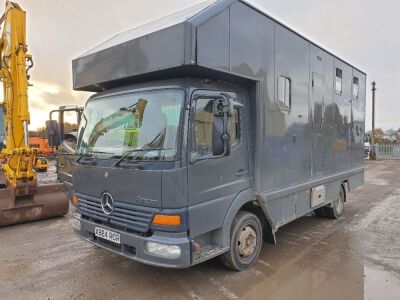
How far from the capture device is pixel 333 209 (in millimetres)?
7469

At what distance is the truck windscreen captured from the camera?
3680 millimetres

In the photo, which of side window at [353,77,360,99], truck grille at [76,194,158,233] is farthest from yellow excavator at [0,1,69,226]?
side window at [353,77,360,99]

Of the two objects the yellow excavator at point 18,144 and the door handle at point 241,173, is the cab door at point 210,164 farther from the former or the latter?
the yellow excavator at point 18,144

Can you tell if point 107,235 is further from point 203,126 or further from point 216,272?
point 203,126

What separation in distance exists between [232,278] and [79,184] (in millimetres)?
2375

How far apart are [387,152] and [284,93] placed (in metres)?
30.2

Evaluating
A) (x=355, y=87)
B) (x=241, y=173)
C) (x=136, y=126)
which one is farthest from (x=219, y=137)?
(x=355, y=87)

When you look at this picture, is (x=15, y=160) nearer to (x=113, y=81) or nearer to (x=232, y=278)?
(x=113, y=81)

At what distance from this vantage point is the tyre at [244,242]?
4363 mm

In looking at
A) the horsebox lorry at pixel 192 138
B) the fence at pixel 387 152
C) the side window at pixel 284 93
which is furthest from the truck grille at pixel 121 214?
the fence at pixel 387 152

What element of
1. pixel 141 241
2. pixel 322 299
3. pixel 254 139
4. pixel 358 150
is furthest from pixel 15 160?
pixel 358 150

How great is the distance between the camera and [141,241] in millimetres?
3707

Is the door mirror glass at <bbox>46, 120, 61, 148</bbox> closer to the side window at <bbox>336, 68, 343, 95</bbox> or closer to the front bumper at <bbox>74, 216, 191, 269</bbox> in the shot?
the front bumper at <bbox>74, 216, 191, 269</bbox>

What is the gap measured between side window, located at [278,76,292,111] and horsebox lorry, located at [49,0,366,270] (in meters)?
0.03
